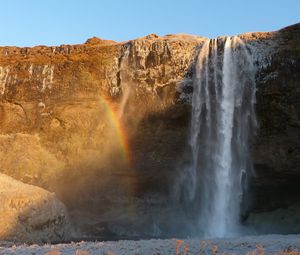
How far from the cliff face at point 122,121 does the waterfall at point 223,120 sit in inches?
24.9

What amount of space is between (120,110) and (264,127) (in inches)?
363

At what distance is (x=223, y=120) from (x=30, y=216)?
1363 centimetres

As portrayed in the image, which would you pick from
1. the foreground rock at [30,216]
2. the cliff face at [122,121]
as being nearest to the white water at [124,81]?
the cliff face at [122,121]

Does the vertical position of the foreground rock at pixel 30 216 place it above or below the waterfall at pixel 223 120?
below

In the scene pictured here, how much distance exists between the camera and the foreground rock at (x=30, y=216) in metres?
20.1

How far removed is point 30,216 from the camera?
20609 mm

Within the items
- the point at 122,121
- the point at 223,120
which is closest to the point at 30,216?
the point at 122,121

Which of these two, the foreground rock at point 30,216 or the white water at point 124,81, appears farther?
the white water at point 124,81

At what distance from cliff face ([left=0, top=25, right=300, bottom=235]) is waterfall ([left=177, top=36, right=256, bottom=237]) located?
24.9 inches

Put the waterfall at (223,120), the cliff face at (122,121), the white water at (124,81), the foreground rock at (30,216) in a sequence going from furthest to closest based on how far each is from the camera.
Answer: the white water at (124,81) < the cliff face at (122,121) < the waterfall at (223,120) < the foreground rock at (30,216)

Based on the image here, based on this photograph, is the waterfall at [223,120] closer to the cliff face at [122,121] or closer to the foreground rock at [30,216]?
the cliff face at [122,121]

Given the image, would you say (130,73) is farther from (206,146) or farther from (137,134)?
(206,146)

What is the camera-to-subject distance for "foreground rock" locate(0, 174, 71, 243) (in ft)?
65.9

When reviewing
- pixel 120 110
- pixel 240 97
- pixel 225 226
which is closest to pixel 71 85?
pixel 120 110
